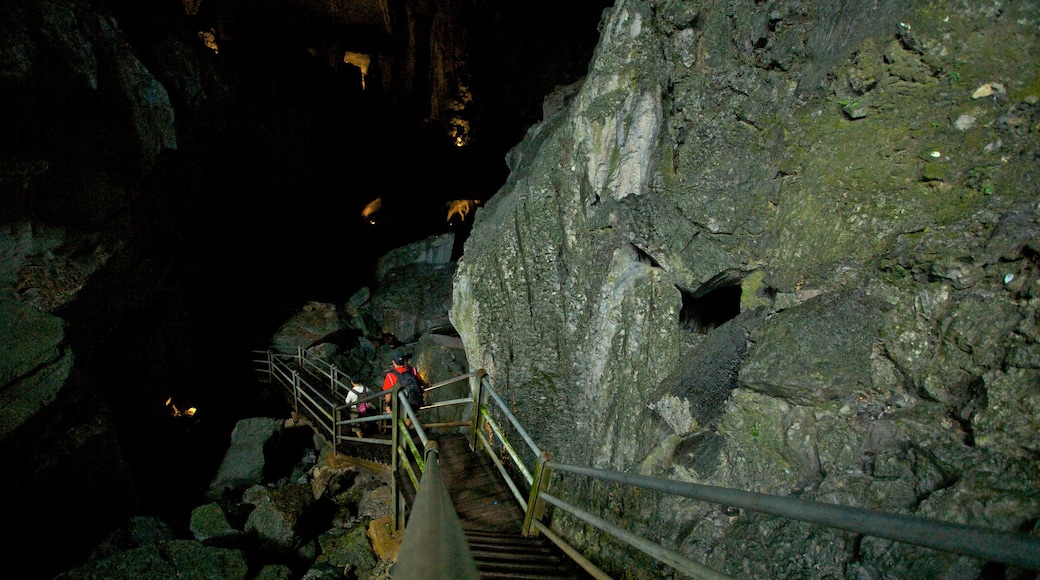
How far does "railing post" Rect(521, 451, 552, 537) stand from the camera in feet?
10.4

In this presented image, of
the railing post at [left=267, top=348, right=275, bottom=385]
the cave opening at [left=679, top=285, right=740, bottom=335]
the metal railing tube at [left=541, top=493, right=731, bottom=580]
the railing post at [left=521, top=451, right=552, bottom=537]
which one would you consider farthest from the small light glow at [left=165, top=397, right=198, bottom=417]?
the metal railing tube at [left=541, top=493, right=731, bottom=580]

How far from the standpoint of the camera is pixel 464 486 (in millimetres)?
4504

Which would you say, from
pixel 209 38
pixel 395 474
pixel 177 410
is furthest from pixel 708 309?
pixel 209 38

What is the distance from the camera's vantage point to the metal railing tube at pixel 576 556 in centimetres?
232

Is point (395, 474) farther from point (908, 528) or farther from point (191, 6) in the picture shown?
point (191, 6)

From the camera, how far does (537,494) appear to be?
10.9 feet

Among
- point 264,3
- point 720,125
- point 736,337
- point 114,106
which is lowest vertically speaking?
point 736,337

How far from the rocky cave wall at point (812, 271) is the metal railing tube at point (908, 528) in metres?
1.32

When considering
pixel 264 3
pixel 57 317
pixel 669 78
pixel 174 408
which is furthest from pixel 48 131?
pixel 264 3

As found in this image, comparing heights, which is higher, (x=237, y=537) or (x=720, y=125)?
(x=720, y=125)

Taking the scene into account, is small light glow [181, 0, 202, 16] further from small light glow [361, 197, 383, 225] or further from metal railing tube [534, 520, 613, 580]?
metal railing tube [534, 520, 613, 580]

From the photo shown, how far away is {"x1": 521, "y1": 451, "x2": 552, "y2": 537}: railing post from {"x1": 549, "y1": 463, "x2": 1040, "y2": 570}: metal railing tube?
188cm

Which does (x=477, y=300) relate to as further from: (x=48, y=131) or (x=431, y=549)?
(x=48, y=131)

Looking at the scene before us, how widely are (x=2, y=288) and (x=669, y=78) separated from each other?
1071 centimetres
